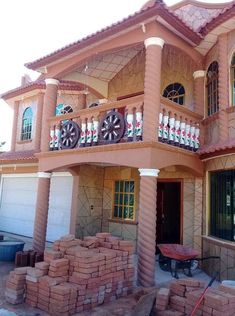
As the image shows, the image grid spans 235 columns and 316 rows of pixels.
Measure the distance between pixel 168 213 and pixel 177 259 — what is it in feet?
12.6

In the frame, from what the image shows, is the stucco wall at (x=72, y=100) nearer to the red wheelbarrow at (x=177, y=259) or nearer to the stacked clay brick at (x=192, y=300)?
the red wheelbarrow at (x=177, y=259)

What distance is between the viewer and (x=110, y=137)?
8.27 meters

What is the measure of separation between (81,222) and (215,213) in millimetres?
4937

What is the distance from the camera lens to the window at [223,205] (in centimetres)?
787

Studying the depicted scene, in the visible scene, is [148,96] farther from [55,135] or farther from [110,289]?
[110,289]

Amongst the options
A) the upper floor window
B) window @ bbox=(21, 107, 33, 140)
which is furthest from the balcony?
window @ bbox=(21, 107, 33, 140)

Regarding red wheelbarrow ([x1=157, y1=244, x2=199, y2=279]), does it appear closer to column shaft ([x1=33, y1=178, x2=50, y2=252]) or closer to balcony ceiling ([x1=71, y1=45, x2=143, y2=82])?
column shaft ([x1=33, y1=178, x2=50, y2=252])

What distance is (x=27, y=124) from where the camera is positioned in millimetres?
15516

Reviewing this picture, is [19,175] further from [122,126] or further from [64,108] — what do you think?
[122,126]

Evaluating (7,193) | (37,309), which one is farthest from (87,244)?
(7,193)

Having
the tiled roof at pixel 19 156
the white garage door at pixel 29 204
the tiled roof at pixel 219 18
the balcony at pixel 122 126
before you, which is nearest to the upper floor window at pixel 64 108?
the tiled roof at pixel 19 156

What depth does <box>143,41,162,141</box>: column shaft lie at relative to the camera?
7.35 m

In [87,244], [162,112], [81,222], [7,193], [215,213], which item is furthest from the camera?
[7,193]

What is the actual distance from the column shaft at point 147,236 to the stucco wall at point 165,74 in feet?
12.9
